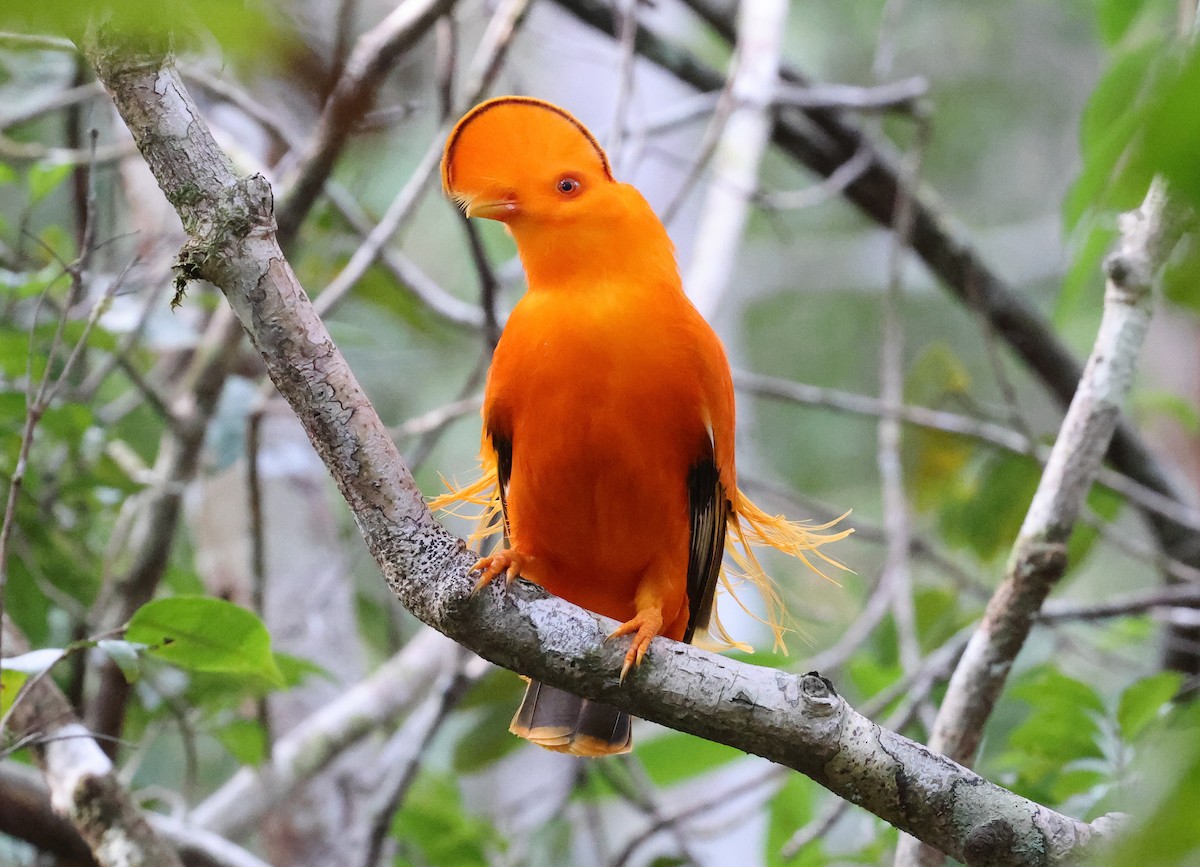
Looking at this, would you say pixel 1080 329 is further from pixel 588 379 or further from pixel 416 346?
pixel 588 379

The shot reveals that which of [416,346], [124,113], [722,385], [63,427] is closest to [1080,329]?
[416,346]

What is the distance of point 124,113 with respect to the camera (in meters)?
1.42

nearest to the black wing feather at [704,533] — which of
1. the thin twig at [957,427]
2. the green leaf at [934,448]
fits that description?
the thin twig at [957,427]

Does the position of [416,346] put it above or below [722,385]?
above

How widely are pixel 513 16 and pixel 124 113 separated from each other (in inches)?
57.7

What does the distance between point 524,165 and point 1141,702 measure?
158 cm

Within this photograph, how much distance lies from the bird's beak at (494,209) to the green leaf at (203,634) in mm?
763

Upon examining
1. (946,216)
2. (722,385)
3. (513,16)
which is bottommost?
(722,385)

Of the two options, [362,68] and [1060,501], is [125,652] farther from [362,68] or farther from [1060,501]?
[1060,501]

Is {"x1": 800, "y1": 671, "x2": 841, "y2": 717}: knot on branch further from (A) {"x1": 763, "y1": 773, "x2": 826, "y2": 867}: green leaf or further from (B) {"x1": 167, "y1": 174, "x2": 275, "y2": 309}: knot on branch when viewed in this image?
(A) {"x1": 763, "y1": 773, "x2": 826, "y2": 867}: green leaf

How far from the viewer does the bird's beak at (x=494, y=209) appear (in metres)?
1.96

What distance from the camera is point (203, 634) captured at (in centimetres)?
178

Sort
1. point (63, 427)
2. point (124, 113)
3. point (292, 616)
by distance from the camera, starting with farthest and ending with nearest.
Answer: point (292, 616), point (63, 427), point (124, 113)

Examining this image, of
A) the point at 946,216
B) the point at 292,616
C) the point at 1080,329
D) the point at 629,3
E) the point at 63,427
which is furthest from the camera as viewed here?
the point at 1080,329
